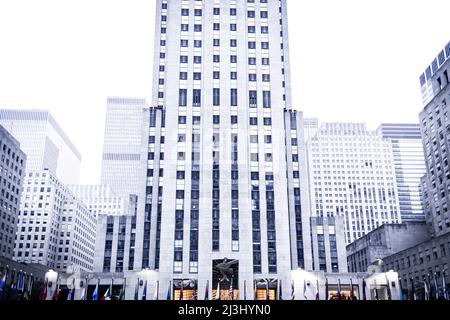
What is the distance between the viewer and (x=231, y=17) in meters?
104

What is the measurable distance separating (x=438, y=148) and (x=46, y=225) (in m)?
146

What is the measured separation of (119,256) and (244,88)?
48450 millimetres

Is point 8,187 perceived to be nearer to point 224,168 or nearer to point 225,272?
point 224,168

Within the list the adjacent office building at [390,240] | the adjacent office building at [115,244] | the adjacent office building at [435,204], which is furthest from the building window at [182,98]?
the adjacent office building at [390,240]

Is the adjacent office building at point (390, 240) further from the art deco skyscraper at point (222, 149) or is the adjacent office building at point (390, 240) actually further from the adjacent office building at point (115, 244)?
the adjacent office building at point (115, 244)

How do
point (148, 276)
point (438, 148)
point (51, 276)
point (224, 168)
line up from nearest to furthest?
1. point (51, 276)
2. point (148, 276)
3. point (224, 168)
4. point (438, 148)

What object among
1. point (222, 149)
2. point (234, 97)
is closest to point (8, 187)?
point (222, 149)

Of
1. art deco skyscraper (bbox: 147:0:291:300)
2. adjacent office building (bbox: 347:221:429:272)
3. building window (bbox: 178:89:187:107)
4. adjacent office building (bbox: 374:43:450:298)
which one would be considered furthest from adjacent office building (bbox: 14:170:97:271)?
adjacent office building (bbox: 374:43:450:298)

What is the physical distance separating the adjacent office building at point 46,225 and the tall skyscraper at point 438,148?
427 ft

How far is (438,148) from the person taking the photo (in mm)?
122312

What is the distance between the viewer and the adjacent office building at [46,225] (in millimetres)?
172375

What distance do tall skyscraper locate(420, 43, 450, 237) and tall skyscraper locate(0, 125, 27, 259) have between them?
121967 millimetres

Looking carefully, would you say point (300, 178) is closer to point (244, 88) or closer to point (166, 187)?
point (244, 88)
